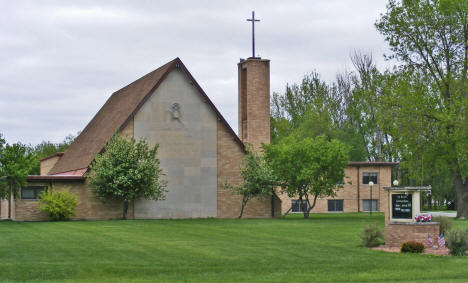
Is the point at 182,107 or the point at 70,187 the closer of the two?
the point at 70,187

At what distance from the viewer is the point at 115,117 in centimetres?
5644

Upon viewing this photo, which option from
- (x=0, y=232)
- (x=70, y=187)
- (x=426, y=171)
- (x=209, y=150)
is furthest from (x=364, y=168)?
(x=0, y=232)

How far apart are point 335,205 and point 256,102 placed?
739 inches

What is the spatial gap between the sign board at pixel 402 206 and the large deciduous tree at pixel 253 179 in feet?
79.9

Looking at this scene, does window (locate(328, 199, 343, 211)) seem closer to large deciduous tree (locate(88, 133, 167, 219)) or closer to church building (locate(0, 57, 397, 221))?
church building (locate(0, 57, 397, 221))

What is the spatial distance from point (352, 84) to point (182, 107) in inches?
1677

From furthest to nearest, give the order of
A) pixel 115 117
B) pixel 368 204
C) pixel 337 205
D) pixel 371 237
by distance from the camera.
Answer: pixel 368 204
pixel 337 205
pixel 115 117
pixel 371 237

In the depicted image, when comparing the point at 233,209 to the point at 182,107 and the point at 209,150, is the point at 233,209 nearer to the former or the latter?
the point at 209,150

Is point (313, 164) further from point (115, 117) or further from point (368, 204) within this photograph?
point (368, 204)

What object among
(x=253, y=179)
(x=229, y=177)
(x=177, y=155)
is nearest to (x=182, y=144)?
(x=177, y=155)

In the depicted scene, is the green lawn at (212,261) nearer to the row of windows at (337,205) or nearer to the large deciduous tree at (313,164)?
the large deciduous tree at (313,164)

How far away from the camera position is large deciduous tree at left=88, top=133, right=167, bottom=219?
47.0 meters

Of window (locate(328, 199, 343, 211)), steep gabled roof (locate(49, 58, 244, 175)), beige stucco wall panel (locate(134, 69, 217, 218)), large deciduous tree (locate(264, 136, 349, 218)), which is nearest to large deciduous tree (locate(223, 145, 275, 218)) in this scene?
large deciduous tree (locate(264, 136, 349, 218))

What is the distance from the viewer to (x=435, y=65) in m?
52.4
